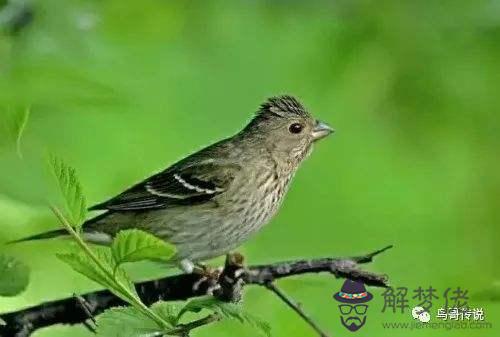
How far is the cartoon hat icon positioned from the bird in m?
0.14

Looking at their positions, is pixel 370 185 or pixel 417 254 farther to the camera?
pixel 370 185

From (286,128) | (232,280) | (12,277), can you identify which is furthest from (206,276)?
(286,128)

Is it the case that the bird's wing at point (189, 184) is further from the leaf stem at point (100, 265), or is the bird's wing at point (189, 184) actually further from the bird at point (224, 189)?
the leaf stem at point (100, 265)

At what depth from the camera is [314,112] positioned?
4.91 ft

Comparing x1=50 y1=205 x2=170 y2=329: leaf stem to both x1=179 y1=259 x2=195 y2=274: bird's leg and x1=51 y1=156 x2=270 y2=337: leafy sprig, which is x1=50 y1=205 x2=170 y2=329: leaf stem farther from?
x1=179 y1=259 x2=195 y2=274: bird's leg

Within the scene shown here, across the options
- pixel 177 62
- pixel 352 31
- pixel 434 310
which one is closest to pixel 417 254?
pixel 434 310

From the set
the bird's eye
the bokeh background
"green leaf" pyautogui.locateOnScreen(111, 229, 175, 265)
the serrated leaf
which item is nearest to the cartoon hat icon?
the bokeh background

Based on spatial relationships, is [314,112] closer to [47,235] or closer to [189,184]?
[189,184]

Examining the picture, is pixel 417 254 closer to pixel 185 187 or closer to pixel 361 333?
pixel 361 333

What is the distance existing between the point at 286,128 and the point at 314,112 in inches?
2.3

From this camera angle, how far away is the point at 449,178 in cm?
152

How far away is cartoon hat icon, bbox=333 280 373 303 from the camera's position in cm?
121

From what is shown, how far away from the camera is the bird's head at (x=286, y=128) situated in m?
1.36

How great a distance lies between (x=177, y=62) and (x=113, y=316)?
823 millimetres
